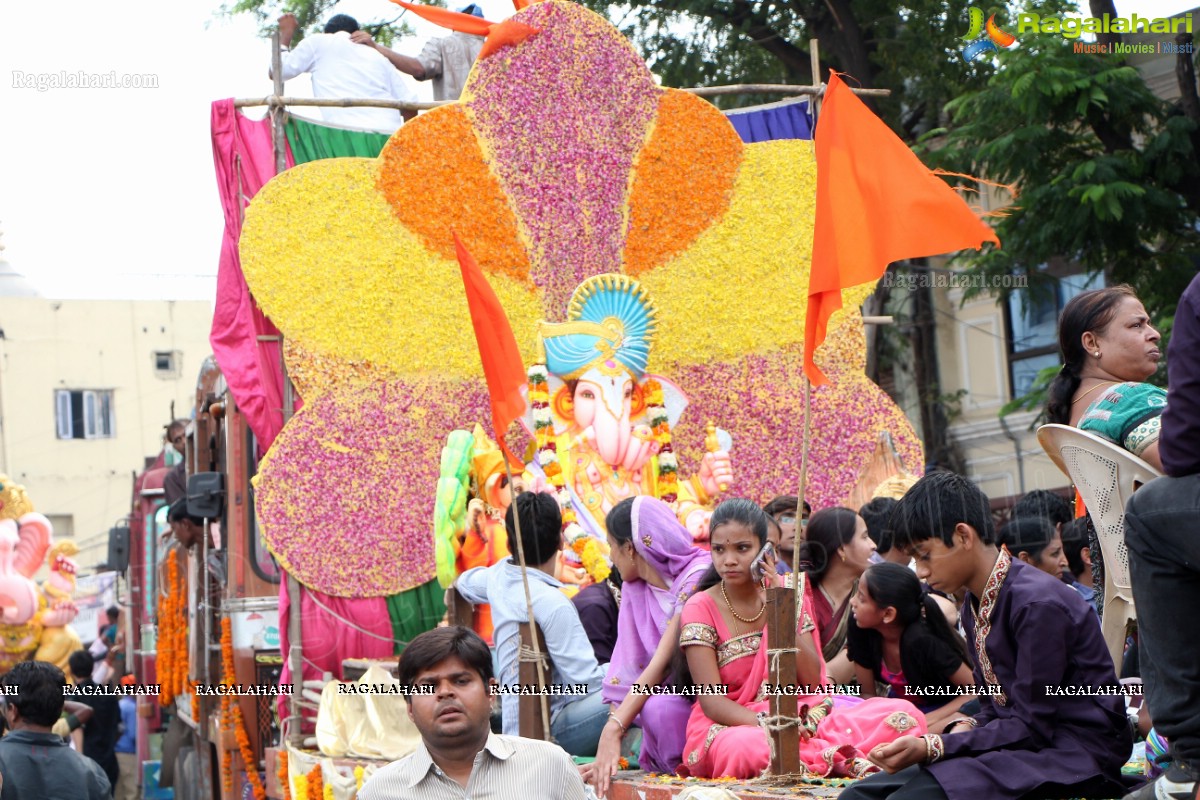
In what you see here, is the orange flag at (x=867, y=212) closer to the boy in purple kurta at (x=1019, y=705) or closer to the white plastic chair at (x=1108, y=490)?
the white plastic chair at (x=1108, y=490)

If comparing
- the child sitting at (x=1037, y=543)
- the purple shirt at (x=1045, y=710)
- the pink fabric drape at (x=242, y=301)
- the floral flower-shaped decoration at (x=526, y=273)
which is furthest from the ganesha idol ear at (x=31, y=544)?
the purple shirt at (x=1045, y=710)

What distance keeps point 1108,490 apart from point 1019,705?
1.96 feet

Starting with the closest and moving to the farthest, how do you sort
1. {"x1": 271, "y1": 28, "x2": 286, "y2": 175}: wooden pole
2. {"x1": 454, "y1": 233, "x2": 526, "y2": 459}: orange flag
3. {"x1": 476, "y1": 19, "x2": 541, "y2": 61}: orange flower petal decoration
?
{"x1": 454, "y1": 233, "x2": 526, "y2": 459}: orange flag, {"x1": 271, "y1": 28, "x2": 286, "y2": 175}: wooden pole, {"x1": 476, "y1": 19, "x2": 541, "y2": 61}: orange flower petal decoration

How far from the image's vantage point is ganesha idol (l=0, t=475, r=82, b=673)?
13.5 metres

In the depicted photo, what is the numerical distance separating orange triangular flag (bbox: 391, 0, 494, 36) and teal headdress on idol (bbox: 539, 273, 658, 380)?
6.53 feet

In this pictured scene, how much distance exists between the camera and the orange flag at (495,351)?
6.54m

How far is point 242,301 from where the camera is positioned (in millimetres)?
10094

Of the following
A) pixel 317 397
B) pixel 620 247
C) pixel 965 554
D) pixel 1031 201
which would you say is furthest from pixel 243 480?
pixel 965 554

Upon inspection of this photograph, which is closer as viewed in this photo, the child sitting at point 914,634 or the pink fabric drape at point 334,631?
the child sitting at point 914,634

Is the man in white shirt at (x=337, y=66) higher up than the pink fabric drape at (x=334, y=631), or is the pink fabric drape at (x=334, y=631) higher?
the man in white shirt at (x=337, y=66)

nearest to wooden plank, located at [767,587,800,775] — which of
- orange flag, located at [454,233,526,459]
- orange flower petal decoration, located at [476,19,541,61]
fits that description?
orange flag, located at [454,233,526,459]

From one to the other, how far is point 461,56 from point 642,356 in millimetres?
3187

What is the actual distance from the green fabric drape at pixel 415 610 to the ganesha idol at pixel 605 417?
1.16 m

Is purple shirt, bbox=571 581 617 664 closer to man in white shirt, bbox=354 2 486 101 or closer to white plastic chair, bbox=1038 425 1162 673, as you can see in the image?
white plastic chair, bbox=1038 425 1162 673
